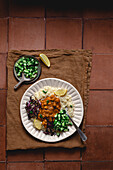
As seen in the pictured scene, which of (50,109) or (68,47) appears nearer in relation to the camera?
(50,109)

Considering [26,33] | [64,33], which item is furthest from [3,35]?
[64,33]

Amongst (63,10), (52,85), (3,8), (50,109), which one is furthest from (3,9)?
(50,109)

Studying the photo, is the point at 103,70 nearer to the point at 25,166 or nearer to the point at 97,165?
the point at 97,165

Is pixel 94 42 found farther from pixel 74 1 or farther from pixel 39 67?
pixel 39 67

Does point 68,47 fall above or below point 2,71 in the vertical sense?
above

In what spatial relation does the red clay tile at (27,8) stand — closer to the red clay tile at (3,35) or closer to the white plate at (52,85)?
the red clay tile at (3,35)

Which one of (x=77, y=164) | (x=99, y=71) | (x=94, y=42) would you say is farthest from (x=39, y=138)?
(x=94, y=42)

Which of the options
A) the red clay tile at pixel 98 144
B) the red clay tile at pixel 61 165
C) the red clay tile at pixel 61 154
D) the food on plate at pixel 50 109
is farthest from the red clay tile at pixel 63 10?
the red clay tile at pixel 61 165

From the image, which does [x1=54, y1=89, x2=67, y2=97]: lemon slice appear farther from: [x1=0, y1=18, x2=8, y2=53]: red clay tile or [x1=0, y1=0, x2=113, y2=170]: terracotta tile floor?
[x1=0, y1=18, x2=8, y2=53]: red clay tile

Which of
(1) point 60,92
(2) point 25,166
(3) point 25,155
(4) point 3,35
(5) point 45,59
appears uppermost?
(4) point 3,35
